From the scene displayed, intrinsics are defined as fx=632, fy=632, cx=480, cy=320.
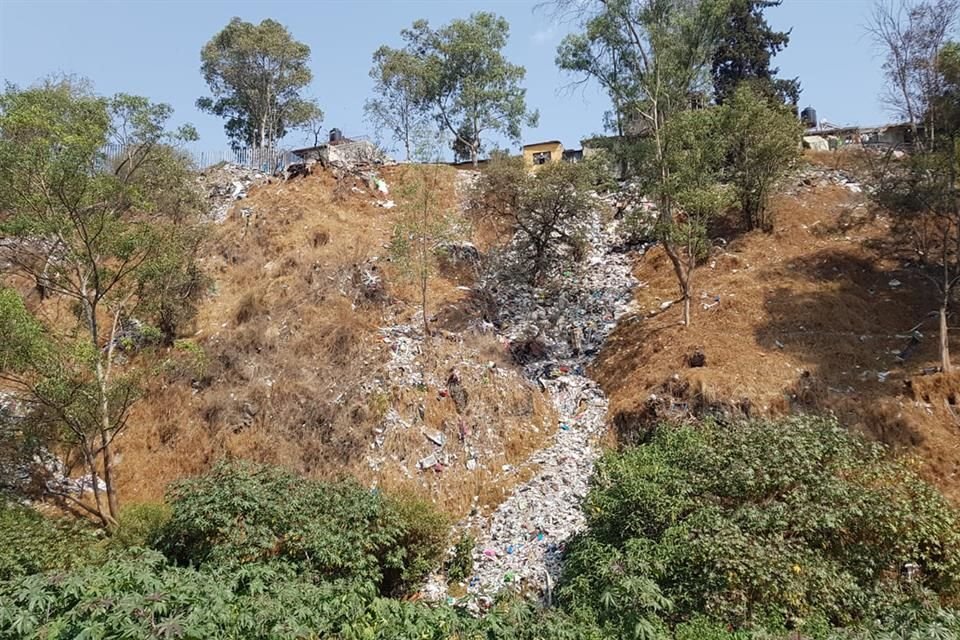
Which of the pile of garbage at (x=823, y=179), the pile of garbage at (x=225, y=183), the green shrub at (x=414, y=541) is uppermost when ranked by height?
the pile of garbage at (x=225, y=183)

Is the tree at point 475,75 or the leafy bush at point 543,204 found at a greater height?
the tree at point 475,75

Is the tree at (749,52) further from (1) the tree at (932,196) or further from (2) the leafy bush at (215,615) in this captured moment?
(2) the leafy bush at (215,615)

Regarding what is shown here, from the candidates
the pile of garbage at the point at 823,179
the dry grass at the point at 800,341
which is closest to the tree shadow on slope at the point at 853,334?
the dry grass at the point at 800,341

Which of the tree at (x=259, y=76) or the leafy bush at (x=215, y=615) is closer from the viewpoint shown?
the leafy bush at (x=215, y=615)

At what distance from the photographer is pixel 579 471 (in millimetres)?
11141

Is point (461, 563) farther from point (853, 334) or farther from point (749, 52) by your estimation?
point (749, 52)

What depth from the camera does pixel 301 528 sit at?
27.2 feet

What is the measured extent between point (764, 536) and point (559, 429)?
5841 millimetres

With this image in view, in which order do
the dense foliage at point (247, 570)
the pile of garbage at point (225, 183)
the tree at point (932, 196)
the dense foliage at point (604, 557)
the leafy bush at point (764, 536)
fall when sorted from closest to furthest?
1. the dense foliage at point (247, 570)
2. the dense foliage at point (604, 557)
3. the leafy bush at point (764, 536)
4. the tree at point (932, 196)
5. the pile of garbage at point (225, 183)

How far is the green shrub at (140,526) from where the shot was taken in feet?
29.1

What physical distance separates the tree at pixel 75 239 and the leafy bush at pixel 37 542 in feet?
4.31


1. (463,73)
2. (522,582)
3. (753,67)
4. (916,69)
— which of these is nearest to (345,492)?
(522,582)

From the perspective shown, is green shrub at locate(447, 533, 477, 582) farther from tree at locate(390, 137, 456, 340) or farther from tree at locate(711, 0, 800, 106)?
tree at locate(711, 0, 800, 106)

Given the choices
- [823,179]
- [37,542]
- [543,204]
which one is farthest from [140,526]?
[823,179]
